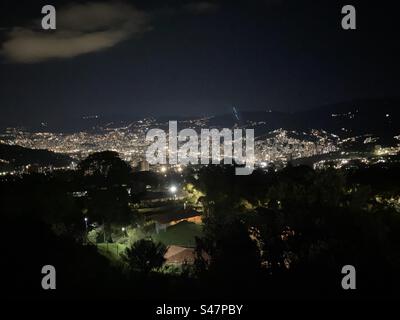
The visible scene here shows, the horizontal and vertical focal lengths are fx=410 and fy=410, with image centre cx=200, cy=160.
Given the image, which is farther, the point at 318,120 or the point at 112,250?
the point at 318,120

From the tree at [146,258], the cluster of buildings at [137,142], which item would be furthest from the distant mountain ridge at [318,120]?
the tree at [146,258]

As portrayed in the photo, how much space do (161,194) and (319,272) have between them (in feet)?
92.2

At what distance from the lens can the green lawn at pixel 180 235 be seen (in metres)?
16.2

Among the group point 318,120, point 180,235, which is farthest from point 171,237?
point 318,120

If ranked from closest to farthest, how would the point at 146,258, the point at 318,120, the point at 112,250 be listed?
1. the point at 146,258
2. the point at 112,250
3. the point at 318,120

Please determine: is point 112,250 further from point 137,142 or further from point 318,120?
point 318,120

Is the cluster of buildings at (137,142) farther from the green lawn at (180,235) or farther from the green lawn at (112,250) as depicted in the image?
the green lawn at (112,250)

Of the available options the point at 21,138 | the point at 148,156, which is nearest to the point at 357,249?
the point at 148,156

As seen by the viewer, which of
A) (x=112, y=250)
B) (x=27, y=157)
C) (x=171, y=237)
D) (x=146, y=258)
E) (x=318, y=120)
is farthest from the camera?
(x=318, y=120)

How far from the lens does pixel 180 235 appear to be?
16.7 m

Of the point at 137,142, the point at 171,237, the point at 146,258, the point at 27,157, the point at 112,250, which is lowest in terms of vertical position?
the point at 112,250

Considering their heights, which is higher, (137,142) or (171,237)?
(137,142)

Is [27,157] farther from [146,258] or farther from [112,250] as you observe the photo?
[146,258]

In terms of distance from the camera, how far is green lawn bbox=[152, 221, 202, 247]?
53.1 feet
